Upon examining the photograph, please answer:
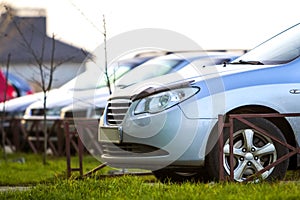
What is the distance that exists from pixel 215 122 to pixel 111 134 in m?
1.25

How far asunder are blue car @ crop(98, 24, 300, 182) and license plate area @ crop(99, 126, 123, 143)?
4 centimetres

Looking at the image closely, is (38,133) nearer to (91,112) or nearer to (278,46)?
(91,112)

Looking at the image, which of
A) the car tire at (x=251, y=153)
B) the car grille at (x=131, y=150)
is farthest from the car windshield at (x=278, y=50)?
the car grille at (x=131, y=150)

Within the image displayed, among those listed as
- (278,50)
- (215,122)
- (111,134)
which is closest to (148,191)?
(215,122)

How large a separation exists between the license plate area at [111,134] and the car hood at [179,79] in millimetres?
361

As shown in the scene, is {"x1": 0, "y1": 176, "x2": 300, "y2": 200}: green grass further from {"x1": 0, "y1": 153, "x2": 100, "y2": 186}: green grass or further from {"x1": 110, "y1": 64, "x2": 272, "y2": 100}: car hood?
{"x1": 0, "y1": 153, "x2": 100, "y2": 186}: green grass

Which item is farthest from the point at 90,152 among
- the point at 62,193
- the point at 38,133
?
the point at 62,193

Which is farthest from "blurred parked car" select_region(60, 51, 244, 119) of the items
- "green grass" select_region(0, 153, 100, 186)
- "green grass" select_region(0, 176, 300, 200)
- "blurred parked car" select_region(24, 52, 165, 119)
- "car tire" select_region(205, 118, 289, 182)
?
"green grass" select_region(0, 176, 300, 200)

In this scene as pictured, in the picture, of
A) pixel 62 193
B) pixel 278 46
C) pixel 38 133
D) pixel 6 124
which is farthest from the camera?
pixel 6 124

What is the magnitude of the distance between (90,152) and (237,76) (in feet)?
20.6

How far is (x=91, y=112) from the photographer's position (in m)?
15.9

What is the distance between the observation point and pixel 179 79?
373 inches

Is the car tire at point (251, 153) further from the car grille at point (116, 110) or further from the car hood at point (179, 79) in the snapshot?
the car grille at point (116, 110)

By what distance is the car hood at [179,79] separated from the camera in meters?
9.20
